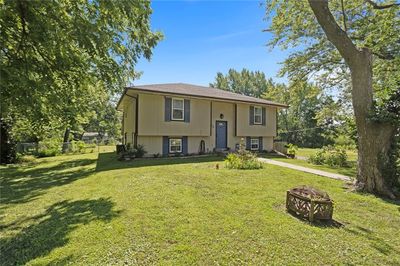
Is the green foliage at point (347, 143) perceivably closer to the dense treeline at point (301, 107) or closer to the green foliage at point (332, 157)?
the dense treeline at point (301, 107)

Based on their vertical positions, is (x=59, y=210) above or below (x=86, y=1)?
below

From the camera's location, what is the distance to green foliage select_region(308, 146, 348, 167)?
1285 centimetres

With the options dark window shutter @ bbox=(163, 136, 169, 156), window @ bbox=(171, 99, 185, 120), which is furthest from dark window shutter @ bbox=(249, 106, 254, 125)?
dark window shutter @ bbox=(163, 136, 169, 156)

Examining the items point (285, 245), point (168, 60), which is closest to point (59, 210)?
point (285, 245)

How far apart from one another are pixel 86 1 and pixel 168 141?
32.3 feet

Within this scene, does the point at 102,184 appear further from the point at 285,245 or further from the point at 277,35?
the point at 277,35

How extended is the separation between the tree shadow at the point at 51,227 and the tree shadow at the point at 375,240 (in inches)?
191

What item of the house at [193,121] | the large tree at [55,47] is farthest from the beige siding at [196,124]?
the large tree at [55,47]

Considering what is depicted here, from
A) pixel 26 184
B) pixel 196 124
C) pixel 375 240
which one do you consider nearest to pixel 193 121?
pixel 196 124

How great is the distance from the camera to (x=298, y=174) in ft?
30.9

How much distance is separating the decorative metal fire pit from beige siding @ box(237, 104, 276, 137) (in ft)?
39.4

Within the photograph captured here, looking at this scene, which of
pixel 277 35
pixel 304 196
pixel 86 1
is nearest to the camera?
pixel 304 196

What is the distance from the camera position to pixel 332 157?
1318cm

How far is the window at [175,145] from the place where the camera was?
14.9 metres
